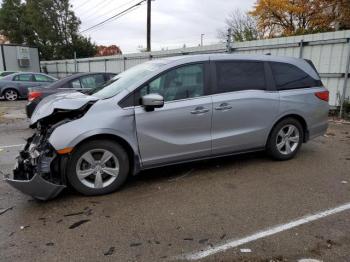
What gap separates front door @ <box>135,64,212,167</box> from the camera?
427 cm

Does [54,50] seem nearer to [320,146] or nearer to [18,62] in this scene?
[18,62]

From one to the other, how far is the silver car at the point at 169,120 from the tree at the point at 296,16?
20735 mm

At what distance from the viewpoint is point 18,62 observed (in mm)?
26734

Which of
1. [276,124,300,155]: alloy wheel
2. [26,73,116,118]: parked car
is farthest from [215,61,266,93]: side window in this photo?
[26,73,116,118]: parked car

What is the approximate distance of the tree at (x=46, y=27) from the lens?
45.2 m

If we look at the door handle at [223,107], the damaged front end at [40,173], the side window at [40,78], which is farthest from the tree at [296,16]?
the damaged front end at [40,173]

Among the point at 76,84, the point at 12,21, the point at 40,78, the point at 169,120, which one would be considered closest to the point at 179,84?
the point at 169,120

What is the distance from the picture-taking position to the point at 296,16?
28.3 m

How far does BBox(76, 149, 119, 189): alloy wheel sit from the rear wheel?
1387 centimetres

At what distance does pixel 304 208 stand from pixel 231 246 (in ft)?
4.03

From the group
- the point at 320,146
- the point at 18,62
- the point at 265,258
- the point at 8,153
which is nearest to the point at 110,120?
the point at 265,258

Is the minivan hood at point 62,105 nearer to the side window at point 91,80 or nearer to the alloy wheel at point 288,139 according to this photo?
the alloy wheel at point 288,139

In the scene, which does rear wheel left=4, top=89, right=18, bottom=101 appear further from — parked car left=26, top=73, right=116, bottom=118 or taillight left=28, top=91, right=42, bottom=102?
taillight left=28, top=91, right=42, bottom=102

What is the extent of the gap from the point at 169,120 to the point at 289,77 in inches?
91.3
